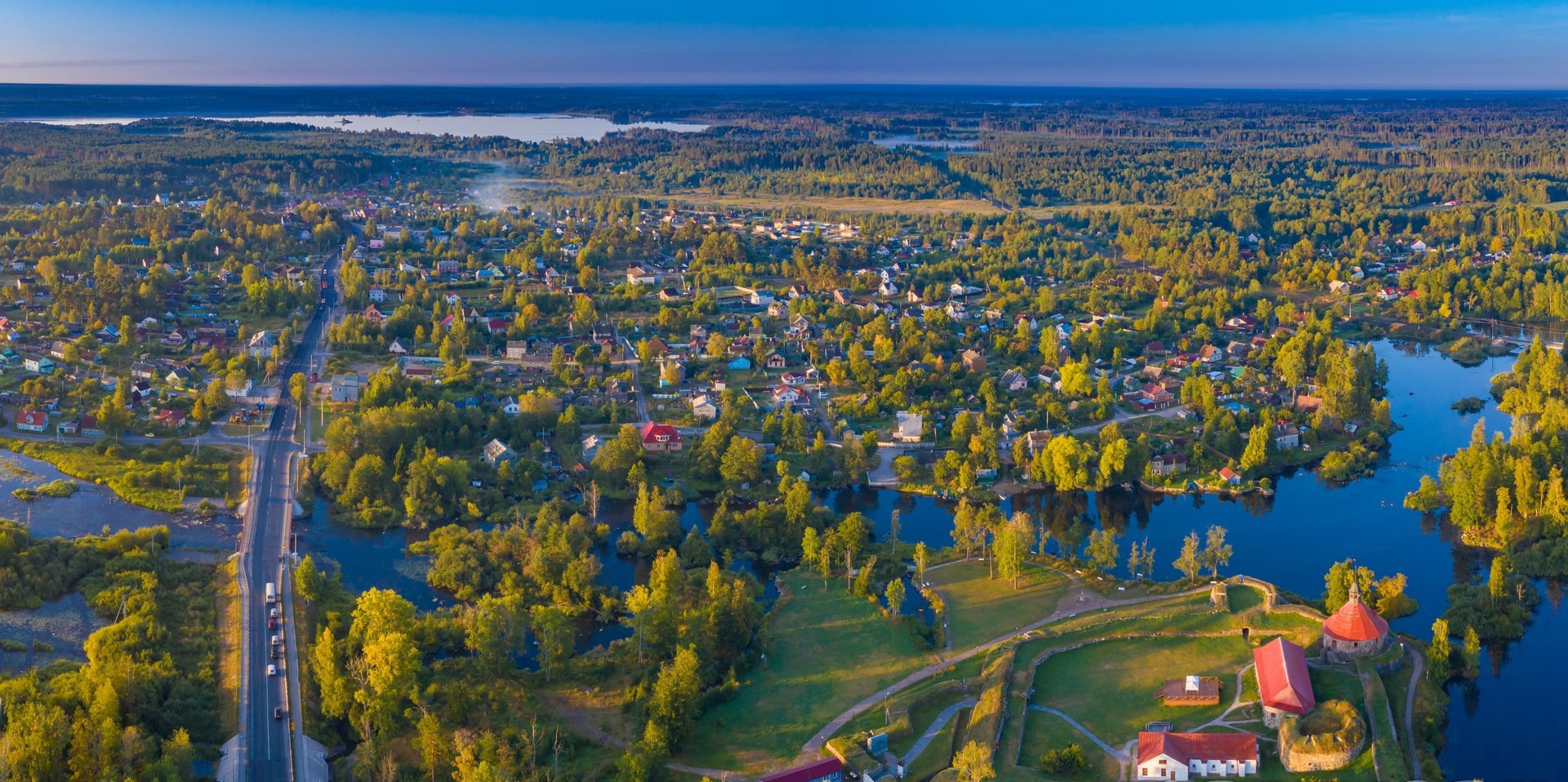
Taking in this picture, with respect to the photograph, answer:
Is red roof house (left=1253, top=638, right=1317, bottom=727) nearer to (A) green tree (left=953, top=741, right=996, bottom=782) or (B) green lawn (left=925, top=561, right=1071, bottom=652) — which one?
(B) green lawn (left=925, top=561, right=1071, bottom=652)

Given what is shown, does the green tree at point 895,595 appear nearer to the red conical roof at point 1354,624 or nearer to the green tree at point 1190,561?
the green tree at point 1190,561

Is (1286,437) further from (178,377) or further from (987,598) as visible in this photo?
(178,377)

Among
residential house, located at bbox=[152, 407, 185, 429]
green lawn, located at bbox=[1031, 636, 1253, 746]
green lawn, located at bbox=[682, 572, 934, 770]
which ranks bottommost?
green lawn, located at bbox=[682, 572, 934, 770]

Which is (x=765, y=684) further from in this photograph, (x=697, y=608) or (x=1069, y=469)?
(x=1069, y=469)

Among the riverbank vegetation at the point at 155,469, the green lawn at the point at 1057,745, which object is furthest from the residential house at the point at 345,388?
A: the green lawn at the point at 1057,745

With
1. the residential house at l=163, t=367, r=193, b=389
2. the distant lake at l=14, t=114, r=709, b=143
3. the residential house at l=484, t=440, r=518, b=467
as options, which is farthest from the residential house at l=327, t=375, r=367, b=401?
the distant lake at l=14, t=114, r=709, b=143
